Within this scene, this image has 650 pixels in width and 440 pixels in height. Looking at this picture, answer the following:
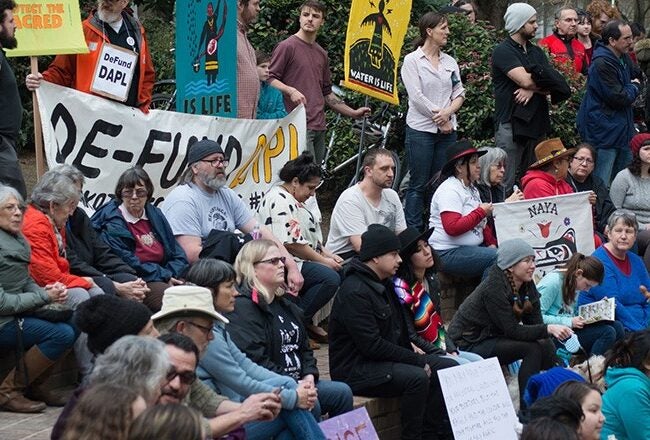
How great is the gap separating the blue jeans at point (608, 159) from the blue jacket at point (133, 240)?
5.73 meters

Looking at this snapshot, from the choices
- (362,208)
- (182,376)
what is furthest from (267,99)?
(182,376)

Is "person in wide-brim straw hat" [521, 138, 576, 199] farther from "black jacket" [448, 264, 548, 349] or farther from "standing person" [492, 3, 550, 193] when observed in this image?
"black jacket" [448, 264, 548, 349]

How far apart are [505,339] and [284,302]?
226 cm

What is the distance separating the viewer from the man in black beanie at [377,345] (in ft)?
28.6

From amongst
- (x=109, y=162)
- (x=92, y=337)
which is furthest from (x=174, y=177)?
(x=92, y=337)

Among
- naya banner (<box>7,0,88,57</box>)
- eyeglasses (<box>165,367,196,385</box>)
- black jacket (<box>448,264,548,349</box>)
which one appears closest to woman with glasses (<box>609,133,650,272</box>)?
black jacket (<box>448,264,548,349</box>)

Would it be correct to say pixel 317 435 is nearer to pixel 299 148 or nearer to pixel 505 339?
pixel 505 339

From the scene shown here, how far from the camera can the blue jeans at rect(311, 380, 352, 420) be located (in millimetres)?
8172

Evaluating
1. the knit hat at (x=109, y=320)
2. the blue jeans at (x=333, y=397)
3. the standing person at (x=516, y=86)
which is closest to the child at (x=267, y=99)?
the standing person at (x=516, y=86)

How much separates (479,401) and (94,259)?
264cm

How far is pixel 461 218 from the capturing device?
11438mm

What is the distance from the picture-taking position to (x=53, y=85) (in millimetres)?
9539

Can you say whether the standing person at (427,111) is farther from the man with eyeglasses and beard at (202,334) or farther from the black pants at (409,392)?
the man with eyeglasses and beard at (202,334)

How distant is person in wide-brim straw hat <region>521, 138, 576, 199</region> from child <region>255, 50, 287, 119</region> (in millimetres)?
2322
